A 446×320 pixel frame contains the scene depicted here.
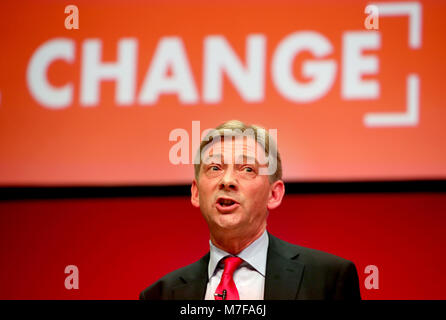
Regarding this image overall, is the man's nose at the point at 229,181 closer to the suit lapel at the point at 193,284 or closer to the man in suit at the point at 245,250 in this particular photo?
the man in suit at the point at 245,250

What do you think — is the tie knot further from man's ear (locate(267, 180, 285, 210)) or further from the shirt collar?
man's ear (locate(267, 180, 285, 210))

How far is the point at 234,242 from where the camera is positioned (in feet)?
8.06

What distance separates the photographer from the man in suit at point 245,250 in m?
Result: 2.42

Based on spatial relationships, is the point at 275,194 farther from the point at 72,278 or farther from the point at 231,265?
the point at 72,278

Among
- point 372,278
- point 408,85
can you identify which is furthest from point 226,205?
point 408,85

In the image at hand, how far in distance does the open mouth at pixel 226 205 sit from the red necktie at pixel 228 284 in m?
0.18

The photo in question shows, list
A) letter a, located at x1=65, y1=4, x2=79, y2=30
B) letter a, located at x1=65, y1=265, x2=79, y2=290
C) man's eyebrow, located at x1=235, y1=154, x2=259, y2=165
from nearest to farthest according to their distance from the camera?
man's eyebrow, located at x1=235, y1=154, x2=259, y2=165
letter a, located at x1=65, y1=265, x2=79, y2=290
letter a, located at x1=65, y1=4, x2=79, y2=30

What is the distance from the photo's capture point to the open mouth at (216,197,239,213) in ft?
8.04

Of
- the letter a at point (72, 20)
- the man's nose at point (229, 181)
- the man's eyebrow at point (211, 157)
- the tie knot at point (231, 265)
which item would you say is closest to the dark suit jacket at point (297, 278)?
the tie knot at point (231, 265)

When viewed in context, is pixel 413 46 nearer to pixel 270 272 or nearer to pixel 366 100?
pixel 366 100

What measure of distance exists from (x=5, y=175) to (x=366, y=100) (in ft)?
5.57

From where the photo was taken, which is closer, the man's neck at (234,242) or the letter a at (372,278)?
the man's neck at (234,242)

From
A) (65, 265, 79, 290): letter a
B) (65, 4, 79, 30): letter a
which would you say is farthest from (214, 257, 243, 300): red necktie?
(65, 4, 79, 30): letter a
